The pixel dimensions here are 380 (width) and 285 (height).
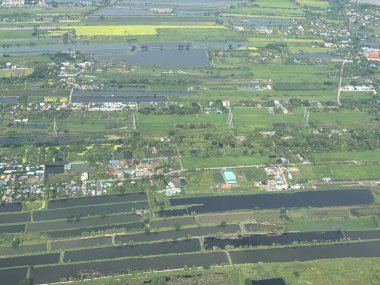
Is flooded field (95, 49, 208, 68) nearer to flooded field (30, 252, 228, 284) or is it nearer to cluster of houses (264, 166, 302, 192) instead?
cluster of houses (264, 166, 302, 192)

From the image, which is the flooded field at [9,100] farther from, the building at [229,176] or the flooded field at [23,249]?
Answer: the building at [229,176]

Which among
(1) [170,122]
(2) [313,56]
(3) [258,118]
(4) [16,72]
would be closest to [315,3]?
(2) [313,56]

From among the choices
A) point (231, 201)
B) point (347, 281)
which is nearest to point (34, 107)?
point (231, 201)

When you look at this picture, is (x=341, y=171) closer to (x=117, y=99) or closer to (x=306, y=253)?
(x=306, y=253)

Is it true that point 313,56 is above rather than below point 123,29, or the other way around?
below

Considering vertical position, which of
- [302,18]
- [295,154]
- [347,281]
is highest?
[302,18]

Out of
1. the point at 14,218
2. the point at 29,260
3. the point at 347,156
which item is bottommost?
the point at 29,260

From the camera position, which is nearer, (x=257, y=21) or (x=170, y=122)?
(x=170, y=122)

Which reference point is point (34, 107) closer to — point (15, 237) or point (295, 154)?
point (15, 237)
